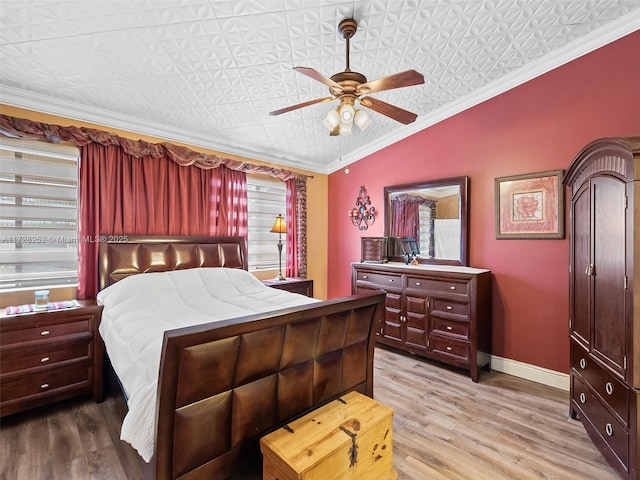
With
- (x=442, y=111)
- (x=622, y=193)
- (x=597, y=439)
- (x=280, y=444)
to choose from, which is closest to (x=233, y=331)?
(x=280, y=444)

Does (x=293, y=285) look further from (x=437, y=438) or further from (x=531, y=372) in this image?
(x=531, y=372)

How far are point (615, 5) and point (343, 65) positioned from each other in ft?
6.96

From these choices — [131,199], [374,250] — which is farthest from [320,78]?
[374,250]

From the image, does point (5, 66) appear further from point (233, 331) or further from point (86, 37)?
point (233, 331)

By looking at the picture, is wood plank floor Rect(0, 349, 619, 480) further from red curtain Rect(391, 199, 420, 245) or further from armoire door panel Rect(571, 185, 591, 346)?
red curtain Rect(391, 199, 420, 245)

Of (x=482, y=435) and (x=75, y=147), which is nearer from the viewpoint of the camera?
(x=482, y=435)

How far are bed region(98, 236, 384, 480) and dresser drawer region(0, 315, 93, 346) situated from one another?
0.21 m

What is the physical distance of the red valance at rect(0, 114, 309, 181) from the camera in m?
2.55

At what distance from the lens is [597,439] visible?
1.94m

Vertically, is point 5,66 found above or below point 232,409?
above

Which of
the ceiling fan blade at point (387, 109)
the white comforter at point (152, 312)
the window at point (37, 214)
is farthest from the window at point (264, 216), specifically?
the ceiling fan blade at point (387, 109)

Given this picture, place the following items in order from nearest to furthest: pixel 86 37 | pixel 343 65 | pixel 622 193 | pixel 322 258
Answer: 1. pixel 622 193
2. pixel 86 37
3. pixel 343 65
4. pixel 322 258

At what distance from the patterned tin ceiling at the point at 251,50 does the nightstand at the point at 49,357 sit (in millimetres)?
1890

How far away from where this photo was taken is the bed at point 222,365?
131cm
